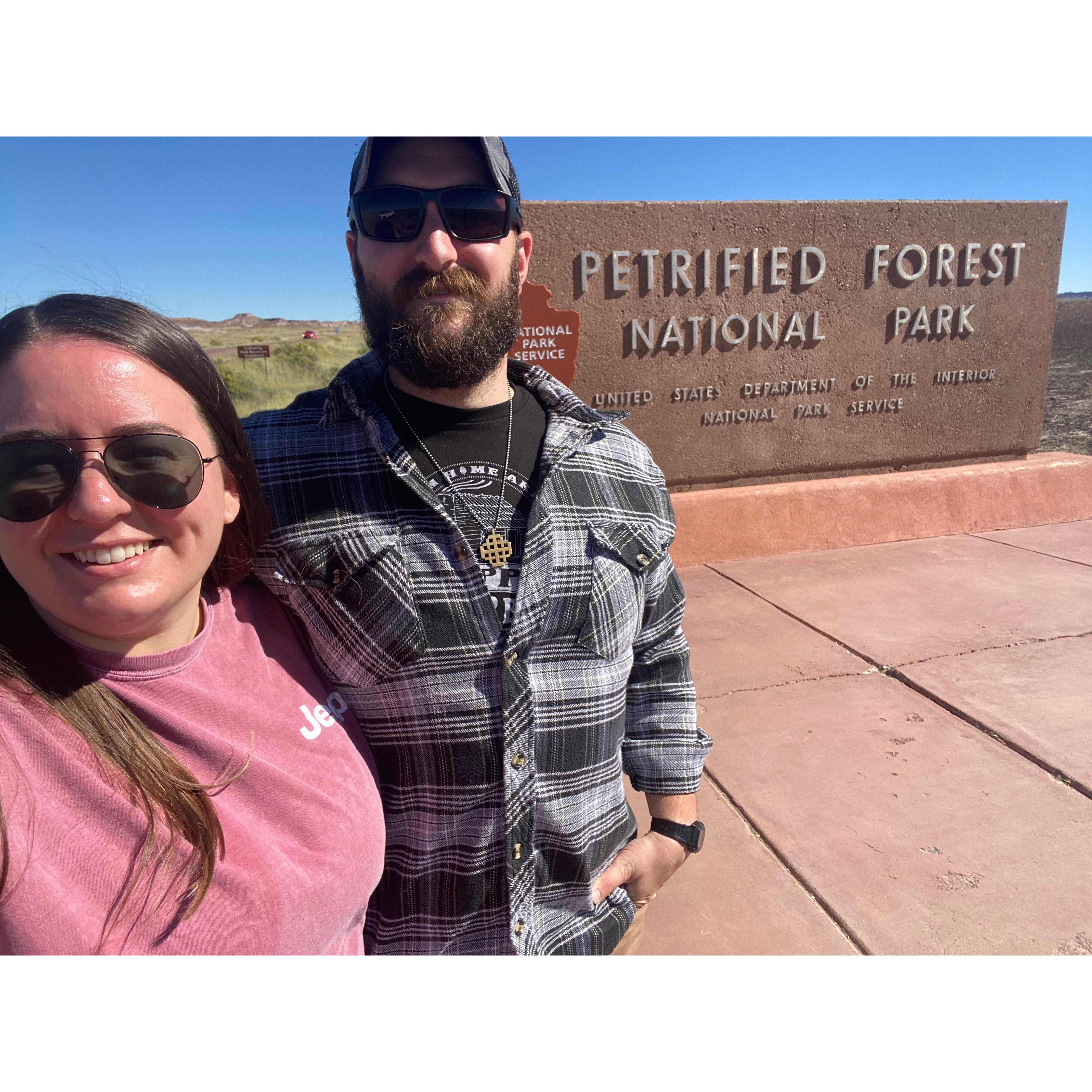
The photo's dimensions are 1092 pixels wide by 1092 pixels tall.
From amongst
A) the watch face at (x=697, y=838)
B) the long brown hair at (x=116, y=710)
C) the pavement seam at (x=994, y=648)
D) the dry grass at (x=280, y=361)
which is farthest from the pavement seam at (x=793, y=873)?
the dry grass at (x=280, y=361)

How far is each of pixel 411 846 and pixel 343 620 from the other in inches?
15.0

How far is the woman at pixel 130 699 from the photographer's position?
0.81m

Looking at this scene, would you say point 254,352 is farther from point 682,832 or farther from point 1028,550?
point 682,832

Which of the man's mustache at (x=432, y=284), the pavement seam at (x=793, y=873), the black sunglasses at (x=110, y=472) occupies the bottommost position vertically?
the pavement seam at (x=793, y=873)

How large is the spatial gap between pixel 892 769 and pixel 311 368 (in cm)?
1128

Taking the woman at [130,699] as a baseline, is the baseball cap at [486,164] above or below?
above

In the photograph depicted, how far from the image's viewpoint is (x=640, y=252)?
14.6ft

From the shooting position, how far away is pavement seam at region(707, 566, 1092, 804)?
8.04ft

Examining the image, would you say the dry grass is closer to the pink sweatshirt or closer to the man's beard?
the man's beard

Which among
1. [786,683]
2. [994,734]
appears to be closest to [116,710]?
[786,683]

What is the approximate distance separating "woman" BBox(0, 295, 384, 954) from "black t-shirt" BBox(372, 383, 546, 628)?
0.39m

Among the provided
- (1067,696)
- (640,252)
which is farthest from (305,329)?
(1067,696)

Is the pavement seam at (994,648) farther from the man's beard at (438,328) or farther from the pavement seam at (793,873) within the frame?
the man's beard at (438,328)

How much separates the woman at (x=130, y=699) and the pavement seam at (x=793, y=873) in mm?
1427
